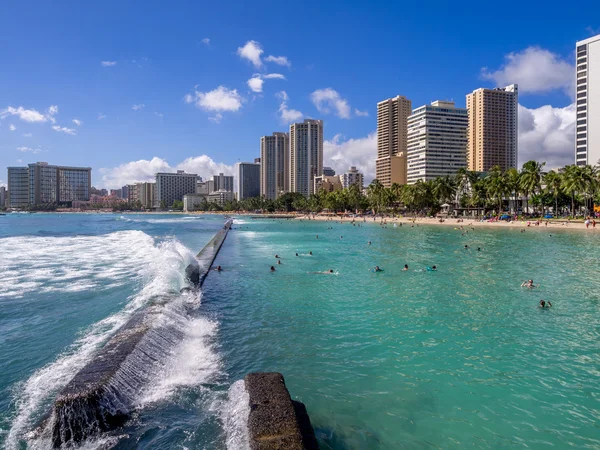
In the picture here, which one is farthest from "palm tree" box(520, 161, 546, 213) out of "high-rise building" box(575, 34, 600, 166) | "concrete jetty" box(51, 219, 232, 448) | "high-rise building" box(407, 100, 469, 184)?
"high-rise building" box(407, 100, 469, 184)

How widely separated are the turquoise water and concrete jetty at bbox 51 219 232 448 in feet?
1.43

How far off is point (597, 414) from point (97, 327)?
14.2m

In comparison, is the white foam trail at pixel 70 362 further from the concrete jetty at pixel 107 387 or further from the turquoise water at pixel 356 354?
the concrete jetty at pixel 107 387

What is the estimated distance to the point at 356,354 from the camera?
11367mm

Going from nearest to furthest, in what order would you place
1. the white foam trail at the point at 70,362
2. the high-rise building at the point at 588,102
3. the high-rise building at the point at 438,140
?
→ 1. the white foam trail at the point at 70,362
2. the high-rise building at the point at 588,102
3. the high-rise building at the point at 438,140

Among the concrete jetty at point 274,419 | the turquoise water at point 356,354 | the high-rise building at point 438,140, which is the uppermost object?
the high-rise building at point 438,140

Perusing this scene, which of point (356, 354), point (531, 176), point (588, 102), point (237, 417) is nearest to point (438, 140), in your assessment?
point (588, 102)

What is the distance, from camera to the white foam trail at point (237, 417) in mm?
6617

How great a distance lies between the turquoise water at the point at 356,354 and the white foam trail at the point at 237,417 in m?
0.07

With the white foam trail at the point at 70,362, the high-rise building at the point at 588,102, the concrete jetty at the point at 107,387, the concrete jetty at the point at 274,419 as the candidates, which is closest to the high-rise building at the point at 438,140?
the high-rise building at the point at 588,102

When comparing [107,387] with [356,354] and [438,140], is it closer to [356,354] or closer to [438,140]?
[356,354]

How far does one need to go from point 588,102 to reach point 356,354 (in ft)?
438

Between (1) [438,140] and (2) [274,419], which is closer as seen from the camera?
(2) [274,419]

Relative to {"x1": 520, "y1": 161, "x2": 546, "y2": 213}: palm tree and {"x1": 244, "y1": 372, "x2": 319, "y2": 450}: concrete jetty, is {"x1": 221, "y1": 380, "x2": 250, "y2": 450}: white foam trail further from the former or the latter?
{"x1": 520, "y1": 161, "x2": 546, "y2": 213}: palm tree
